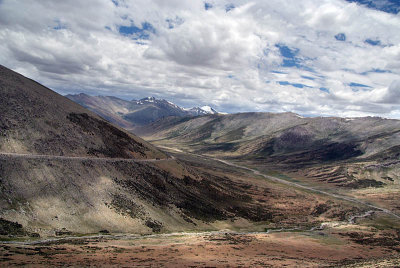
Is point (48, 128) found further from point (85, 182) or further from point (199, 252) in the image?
point (199, 252)

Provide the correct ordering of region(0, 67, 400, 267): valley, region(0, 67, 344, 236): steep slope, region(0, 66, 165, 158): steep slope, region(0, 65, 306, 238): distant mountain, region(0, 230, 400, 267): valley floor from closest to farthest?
region(0, 230, 400, 267): valley floor → region(0, 67, 400, 267): valley → region(0, 65, 306, 238): distant mountain → region(0, 67, 344, 236): steep slope → region(0, 66, 165, 158): steep slope

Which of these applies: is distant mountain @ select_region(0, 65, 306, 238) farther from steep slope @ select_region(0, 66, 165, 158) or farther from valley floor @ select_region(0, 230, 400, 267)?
valley floor @ select_region(0, 230, 400, 267)

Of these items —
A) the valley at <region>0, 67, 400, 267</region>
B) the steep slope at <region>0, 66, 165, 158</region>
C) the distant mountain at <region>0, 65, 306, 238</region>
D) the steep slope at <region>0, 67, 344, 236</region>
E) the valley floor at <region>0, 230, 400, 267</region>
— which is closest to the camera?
the valley floor at <region>0, 230, 400, 267</region>

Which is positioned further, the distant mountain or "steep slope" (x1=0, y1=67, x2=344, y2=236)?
"steep slope" (x1=0, y1=67, x2=344, y2=236)

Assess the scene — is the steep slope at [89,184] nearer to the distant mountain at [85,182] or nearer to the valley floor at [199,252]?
the distant mountain at [85,182]

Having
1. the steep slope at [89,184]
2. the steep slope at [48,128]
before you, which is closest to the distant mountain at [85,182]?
the steep slope at [89,184]

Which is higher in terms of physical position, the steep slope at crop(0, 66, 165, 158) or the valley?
the steep slope at crop(0, 66, 165, 158)

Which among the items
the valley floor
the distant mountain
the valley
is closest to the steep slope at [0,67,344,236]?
the distant mountain

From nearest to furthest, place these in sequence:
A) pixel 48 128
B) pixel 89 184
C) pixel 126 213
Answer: pixel 126 213 < pixel 89 184 < pixel 48 128

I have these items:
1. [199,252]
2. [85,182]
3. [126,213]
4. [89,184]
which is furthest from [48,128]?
[199,252]
